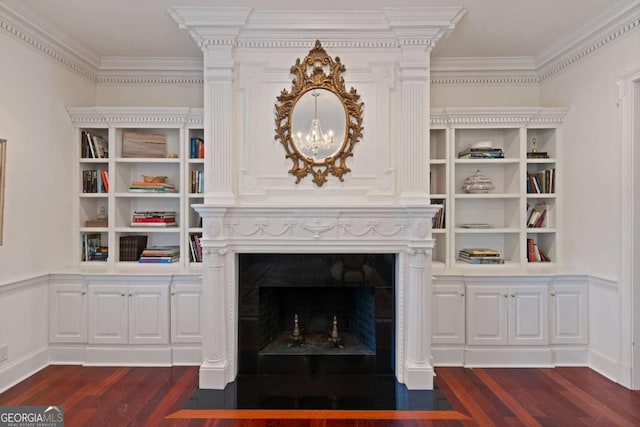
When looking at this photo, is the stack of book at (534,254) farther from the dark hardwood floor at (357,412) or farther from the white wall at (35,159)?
the white wall at (35,159)

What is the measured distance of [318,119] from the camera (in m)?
3.41

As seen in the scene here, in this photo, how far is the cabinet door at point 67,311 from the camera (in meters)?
3.68

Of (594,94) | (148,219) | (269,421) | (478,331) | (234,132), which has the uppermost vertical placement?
(594,94)

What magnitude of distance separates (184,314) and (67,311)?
107cm

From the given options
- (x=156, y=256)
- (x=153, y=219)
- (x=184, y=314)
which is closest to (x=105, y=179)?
(x=153, y=219)

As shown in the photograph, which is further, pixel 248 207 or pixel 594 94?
pixel 594 94

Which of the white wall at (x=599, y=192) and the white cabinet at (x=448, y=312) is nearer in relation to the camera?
the white wall at (x=599, y=192)

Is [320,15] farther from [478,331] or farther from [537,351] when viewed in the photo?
[537,351]

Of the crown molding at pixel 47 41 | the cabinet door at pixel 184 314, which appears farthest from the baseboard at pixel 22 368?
the crown molding at pixel 47 41

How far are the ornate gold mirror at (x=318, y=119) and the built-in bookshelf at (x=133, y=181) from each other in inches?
43.2

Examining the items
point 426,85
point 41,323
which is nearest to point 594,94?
point 426,85

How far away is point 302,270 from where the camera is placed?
3.40m

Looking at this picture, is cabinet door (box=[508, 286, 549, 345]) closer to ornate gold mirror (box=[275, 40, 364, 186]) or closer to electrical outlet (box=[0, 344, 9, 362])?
ornate gold mirror (box=[275, 40, 364, 186])

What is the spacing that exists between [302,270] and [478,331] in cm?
174
